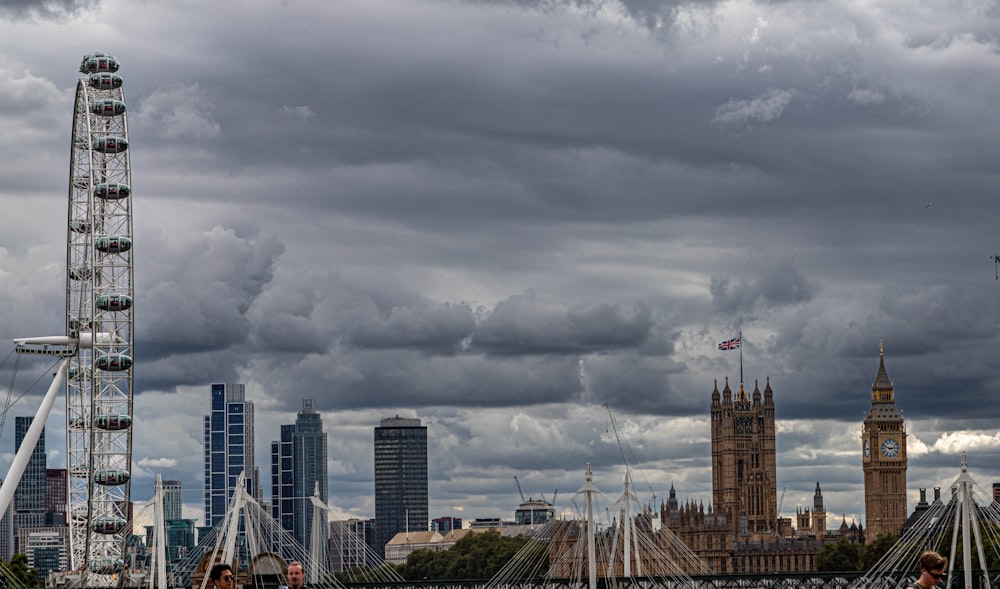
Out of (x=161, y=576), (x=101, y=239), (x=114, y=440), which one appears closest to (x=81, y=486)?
(x=114, y=440)

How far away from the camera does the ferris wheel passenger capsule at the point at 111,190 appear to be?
110 meters

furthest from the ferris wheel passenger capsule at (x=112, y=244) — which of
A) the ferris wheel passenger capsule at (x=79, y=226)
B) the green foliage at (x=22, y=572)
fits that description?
the green foliage at (x=22, y=572)

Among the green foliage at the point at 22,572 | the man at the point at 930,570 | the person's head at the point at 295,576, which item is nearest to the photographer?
the man at the point at 930,570

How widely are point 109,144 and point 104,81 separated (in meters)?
3.91

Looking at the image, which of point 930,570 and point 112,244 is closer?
point 930,570

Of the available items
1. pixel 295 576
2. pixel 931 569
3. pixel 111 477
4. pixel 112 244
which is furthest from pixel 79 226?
pixel 931 569

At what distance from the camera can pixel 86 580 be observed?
341ft

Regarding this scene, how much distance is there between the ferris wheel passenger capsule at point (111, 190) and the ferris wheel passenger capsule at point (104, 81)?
591 centimetres

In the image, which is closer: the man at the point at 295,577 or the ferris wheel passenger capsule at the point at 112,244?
the man at the point at 295,577

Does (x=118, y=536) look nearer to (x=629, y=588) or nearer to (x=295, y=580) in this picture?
(x=629, y=588)

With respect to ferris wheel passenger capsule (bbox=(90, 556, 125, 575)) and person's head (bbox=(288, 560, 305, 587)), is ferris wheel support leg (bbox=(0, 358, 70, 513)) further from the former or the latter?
person's head (bbox=(288, 560, 305, 587))

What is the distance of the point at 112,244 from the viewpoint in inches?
4323

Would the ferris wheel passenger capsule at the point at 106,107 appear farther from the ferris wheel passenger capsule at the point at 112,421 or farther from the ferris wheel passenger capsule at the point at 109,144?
the ferris wheel passenger capsule at the point at 112,421

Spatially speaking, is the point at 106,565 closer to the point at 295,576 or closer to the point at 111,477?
the point at 111,477
